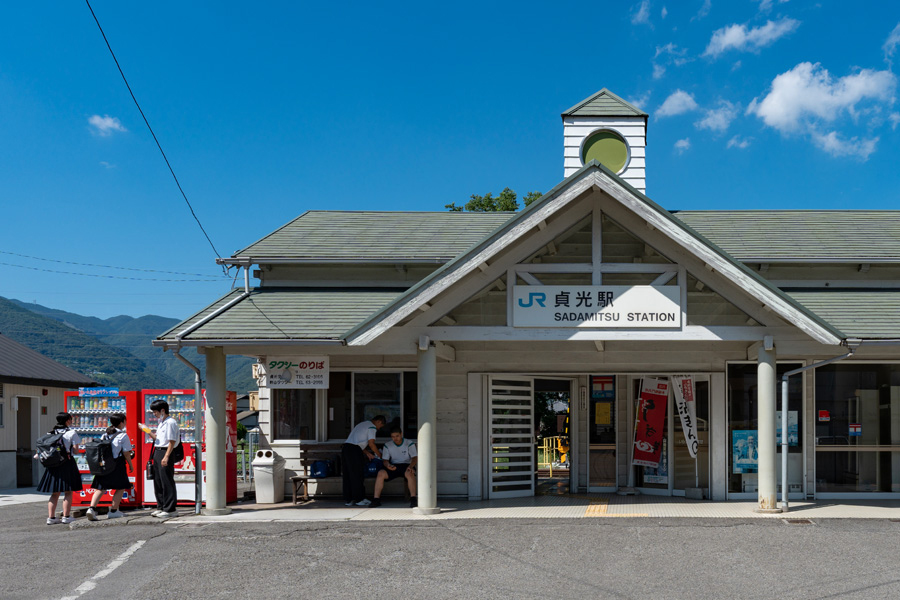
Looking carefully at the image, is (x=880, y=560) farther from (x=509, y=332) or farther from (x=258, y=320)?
(x=258, y=320)

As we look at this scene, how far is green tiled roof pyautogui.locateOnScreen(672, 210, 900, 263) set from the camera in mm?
14211

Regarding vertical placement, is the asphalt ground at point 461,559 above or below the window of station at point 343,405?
below

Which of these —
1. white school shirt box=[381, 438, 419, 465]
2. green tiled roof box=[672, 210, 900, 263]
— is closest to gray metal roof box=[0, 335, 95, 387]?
white school shirt box=[381, 438, 419, 465]

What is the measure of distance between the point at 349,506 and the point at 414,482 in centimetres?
114

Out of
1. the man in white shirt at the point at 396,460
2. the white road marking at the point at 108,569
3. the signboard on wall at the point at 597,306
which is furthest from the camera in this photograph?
the man in white shirt at the point at 396,460

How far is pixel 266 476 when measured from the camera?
13.8m

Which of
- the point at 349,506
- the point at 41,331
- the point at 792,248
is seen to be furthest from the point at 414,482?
the point at 41,331

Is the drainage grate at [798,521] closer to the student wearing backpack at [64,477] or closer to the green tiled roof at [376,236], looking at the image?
the green tiled roof at [376,236]

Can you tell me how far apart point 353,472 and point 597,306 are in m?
4.98

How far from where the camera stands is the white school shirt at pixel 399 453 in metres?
13.7

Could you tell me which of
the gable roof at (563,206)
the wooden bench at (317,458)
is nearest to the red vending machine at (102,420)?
the wooden bench at (317,458)

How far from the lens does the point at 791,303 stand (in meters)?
11.2

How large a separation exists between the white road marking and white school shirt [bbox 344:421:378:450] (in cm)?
392

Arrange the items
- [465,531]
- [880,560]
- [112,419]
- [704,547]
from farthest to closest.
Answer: [112,419], [465,531], [704,547], [880,560]
